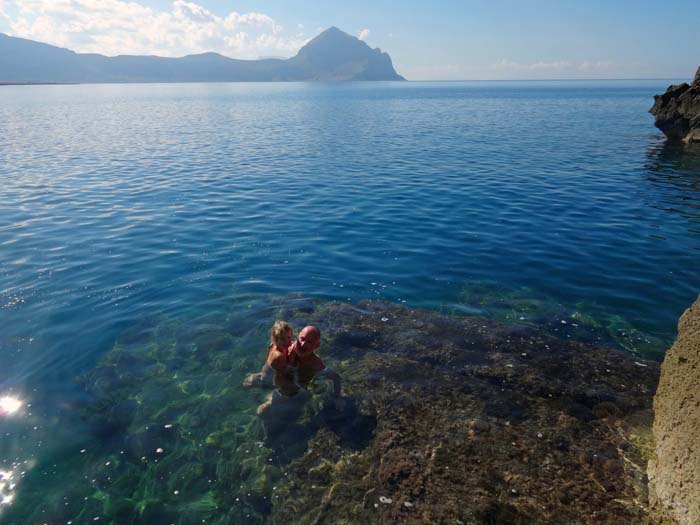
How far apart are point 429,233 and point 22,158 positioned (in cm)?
3500

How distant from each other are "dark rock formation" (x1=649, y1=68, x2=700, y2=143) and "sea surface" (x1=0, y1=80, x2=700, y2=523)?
7.34m

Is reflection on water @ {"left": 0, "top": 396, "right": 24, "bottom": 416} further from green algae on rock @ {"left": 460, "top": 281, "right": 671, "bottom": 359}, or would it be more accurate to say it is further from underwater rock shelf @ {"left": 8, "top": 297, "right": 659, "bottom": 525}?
green algae on rock @ {"left": 460, "top": 281, "right": 671, "bottom": 359}

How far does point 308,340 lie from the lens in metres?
9.01

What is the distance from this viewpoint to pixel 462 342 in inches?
453

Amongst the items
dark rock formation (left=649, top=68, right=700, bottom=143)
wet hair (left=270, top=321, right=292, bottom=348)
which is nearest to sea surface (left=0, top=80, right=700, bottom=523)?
wet hair (left=270, top=321, right=292, bottom=348)

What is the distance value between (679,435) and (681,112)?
1841 inches

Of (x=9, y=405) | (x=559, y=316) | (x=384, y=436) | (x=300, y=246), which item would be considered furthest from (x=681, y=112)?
(x=9, y=405)

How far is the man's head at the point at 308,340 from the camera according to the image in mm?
8986

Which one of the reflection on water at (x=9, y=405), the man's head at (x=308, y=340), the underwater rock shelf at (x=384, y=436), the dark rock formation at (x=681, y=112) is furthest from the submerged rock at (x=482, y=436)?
the dark rock formation at (x=681, y=112)

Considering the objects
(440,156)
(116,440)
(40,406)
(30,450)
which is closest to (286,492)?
(116,440)

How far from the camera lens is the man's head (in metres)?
8.99

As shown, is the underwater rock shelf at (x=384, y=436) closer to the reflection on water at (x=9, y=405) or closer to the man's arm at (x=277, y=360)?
the man's arm at (x=277, y=360)

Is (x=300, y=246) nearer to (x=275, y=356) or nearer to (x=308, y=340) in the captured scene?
(x=275, y=356)

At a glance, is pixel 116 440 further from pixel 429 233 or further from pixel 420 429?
pixel 429 233
